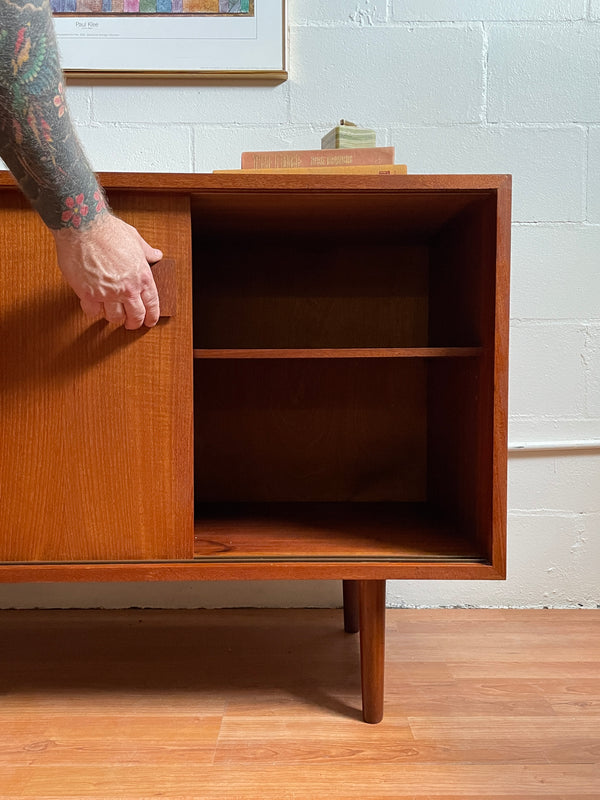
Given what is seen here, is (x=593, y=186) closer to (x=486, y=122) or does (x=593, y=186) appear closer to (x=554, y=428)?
(x=486, y=122)

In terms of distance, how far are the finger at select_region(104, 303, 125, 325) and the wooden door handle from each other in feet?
0.18

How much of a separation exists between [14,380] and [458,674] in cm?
84

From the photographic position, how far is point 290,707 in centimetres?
97

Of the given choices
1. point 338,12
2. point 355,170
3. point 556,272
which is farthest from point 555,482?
point 338,12

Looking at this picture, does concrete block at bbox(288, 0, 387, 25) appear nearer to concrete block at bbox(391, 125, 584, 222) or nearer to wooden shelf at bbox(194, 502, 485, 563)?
concrete block at bbox(391, 125, 584, 222)

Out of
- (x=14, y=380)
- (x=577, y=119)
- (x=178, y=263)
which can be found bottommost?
(x=14, y=380)

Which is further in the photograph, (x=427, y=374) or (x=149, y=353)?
(x=427, y=374)

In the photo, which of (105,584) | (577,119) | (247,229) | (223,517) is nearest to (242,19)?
(247,229)

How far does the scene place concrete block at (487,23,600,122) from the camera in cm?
129

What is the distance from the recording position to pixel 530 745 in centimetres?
87

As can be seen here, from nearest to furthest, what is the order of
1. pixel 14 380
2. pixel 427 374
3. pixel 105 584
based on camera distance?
pixel 14 380 → pixel 427 374 → pixel 105 584

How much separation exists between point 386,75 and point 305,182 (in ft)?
2.03

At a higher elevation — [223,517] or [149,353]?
[149,353]

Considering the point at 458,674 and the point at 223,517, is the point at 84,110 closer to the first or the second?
the point at 223,517
